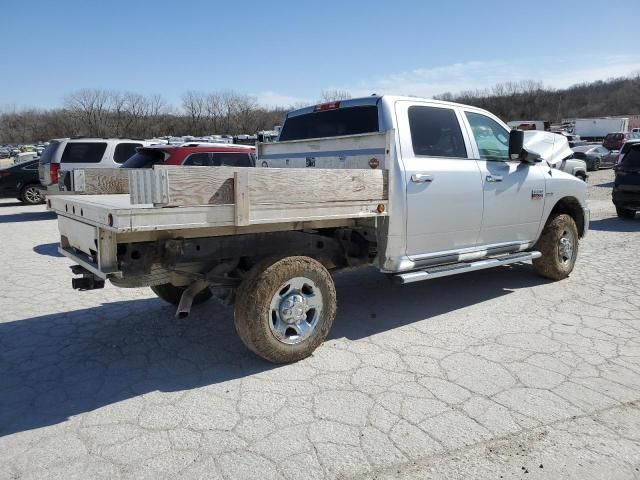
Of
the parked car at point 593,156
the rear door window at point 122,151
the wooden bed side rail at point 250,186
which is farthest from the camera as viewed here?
the parked car at point 593,156

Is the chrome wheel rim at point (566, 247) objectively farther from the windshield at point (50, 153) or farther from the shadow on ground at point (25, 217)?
the shadow on ground at point (25, 217)

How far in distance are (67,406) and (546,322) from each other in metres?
4.34

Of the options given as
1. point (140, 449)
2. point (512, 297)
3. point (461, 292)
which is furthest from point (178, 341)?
point (512, 297)

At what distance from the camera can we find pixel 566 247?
21.5ft

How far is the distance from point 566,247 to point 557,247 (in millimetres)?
282

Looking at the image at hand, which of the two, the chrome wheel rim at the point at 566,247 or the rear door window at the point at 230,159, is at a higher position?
the rear door window at the point at 230,159

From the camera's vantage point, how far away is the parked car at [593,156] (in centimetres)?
2683

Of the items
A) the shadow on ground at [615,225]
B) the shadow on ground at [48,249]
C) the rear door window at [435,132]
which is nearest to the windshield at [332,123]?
the rear door window at [435,132]

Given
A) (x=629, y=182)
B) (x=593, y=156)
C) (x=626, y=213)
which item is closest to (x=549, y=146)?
(x=629, y=182)

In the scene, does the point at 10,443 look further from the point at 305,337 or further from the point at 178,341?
the point at 305,337

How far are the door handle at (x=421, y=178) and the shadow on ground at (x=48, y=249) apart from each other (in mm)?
6208

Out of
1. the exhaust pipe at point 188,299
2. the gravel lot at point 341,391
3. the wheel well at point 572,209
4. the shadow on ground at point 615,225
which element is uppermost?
the wheel well at point 572,209

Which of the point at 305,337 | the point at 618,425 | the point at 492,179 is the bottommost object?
the point at 618,425

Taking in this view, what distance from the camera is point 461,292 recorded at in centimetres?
610
